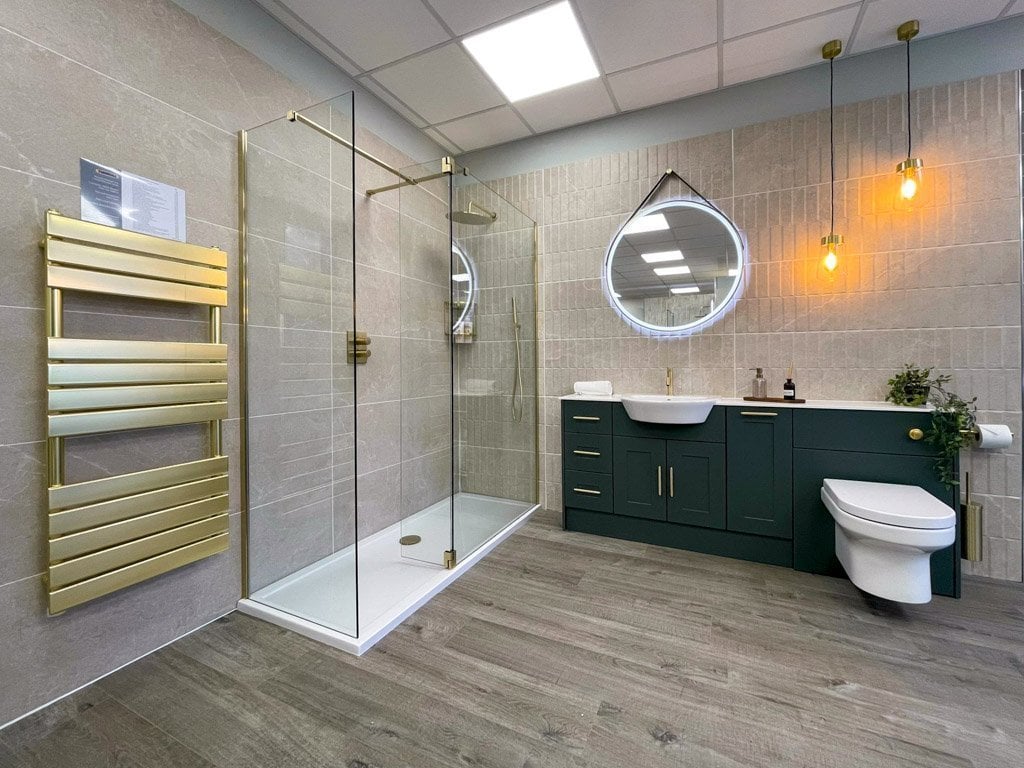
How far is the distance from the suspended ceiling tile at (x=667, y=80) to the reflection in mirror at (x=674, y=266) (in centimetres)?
63

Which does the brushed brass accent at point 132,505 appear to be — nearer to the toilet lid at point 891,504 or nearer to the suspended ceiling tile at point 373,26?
the suspended ceiling tile at point 373,26

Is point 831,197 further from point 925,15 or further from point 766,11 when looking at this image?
point 766,11

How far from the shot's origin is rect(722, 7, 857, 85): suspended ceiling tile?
2062 millimetres

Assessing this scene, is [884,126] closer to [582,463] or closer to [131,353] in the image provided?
[582,463]

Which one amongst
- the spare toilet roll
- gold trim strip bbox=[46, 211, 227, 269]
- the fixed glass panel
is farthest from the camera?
the spare toilet roll

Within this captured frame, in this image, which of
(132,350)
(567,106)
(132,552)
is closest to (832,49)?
(567,106)

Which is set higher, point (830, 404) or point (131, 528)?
point (830, 404)

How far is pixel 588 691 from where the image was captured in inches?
55.4

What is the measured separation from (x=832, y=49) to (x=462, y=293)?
2.29 meters

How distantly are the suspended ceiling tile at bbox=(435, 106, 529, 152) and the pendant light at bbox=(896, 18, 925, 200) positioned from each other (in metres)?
2.04

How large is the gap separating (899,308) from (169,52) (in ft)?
11.5

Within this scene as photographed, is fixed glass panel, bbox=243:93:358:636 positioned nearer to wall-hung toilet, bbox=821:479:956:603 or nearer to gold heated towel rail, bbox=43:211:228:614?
gold heated towel rail, bbox=43:211:228:614

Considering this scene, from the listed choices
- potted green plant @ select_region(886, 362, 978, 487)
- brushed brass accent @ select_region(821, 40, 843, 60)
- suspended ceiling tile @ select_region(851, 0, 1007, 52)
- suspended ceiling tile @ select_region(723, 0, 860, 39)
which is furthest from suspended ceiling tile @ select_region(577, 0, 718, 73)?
potted green plant @ select_region(886, 362, 978, 487)

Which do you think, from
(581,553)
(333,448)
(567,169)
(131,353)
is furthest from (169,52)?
(581,553)
